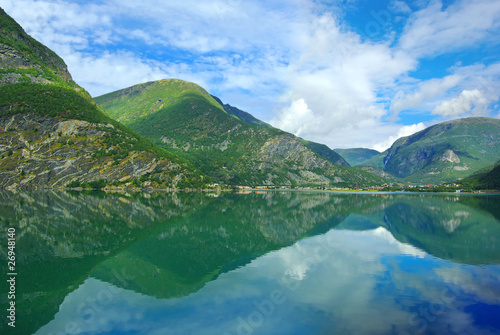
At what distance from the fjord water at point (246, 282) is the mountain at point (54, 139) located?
8124cm

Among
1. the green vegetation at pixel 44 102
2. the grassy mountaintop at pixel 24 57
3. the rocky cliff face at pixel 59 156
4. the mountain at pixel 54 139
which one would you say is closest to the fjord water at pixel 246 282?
the rocky cliff face at pixel 59 156

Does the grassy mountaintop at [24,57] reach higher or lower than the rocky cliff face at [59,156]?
higher

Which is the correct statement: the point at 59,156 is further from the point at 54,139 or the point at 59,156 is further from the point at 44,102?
the point at 44,102

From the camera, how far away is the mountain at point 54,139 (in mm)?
93500

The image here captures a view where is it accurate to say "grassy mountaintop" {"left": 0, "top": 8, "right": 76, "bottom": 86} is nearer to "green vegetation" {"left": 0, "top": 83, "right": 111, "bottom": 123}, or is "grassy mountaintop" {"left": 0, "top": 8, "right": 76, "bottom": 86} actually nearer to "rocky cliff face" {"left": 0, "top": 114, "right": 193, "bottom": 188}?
"green vegetation" {"left": 0, "top": 83, "right": 111, "bottom": 123}

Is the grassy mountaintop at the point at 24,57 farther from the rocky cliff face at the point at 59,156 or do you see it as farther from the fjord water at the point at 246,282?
the fjord water at the point at 246,282

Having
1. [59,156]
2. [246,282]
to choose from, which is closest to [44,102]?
[59,156]

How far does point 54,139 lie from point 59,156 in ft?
24.7

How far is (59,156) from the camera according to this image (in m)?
98.2

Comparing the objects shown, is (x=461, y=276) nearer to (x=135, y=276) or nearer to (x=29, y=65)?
(x=135, y=276)

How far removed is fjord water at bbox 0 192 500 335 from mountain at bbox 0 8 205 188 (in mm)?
81237

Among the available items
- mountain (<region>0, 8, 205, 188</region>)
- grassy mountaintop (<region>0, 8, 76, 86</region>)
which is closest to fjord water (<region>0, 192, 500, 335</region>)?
mountain (<region>0, 8, 205, 188</region>)

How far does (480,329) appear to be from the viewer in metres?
10.2

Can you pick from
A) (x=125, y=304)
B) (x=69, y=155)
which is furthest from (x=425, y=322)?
(x=69, y=155)
